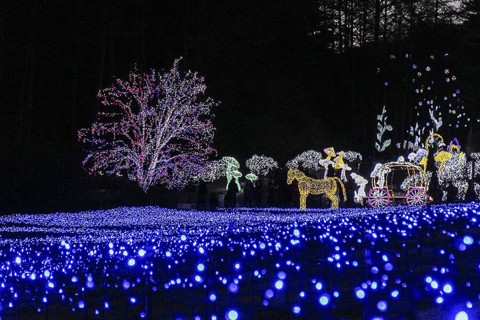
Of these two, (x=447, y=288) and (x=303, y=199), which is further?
(x=303, y=199)

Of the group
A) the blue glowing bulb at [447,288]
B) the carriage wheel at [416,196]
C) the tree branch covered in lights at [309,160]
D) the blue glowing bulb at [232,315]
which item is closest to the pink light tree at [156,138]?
the carriage wheel at [416,196]

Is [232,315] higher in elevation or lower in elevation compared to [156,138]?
lower

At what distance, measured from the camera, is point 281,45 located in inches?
1587

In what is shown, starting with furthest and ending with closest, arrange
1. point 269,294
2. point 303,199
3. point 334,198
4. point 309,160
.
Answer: point 309,160, point 334,198, point 303,199, point 269,294

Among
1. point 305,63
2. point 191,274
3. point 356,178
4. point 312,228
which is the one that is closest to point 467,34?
point 305,63

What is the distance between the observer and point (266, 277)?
510cm

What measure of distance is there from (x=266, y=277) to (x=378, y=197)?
47.8ft

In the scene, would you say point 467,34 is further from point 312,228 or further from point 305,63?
point 312,228

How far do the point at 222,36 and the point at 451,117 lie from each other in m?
17.5

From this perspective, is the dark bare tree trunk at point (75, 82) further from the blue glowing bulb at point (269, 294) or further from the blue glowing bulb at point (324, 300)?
the blue glowing bulb at point (324, 300)

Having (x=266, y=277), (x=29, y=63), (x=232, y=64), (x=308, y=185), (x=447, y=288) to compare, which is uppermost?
(x=232, y=64)

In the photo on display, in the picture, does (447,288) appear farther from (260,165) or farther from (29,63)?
(260,165)

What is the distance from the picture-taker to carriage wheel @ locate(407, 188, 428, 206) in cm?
1870

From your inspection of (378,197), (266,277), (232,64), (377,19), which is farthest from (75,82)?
(266,277)
